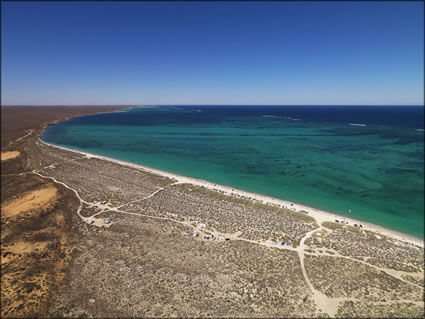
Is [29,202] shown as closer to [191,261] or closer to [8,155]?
[191,261]

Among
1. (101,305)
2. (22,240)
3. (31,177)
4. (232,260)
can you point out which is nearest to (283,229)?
(232,260)

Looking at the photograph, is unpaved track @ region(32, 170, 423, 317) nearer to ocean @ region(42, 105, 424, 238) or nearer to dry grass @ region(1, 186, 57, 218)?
dry grass @ region(1, 186, 57, 218)

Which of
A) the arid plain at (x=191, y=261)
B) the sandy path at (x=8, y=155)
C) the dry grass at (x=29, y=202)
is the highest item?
the sandy path at (x=8, y=155)

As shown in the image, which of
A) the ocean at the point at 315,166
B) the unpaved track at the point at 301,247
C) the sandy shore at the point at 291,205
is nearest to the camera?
the unpaved track at the point at 301,247

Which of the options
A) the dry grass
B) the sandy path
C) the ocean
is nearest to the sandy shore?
the ocean

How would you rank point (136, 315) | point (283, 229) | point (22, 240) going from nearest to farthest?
point (136, 315)
point (22, 240)
point (283, 229)

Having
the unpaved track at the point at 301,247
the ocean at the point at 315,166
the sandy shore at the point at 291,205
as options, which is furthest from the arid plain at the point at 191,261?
the ocean at the point at 315,166

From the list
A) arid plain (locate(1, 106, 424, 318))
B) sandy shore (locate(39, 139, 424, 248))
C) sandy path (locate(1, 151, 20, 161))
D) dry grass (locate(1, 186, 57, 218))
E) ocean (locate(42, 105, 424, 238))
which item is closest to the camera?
arid plain (locate(1, 106, 424, 318))

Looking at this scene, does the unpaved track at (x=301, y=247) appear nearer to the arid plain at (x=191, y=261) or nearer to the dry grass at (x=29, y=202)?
the arid plain at (x=191, y=261)

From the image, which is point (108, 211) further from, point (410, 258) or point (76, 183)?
point (410, 258)
